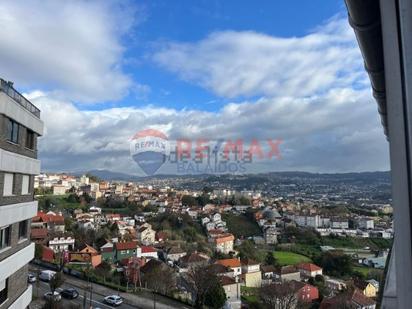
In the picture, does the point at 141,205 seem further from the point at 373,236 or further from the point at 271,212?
the point at 373,236

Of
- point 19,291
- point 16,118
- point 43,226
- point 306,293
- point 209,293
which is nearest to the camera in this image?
point 16,118

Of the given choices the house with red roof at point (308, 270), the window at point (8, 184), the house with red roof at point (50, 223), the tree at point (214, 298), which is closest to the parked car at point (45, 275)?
the tree at point (214, 298)

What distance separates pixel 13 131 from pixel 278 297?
52.0ft

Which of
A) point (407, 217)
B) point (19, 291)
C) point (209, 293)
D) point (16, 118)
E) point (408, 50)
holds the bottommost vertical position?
point (209, 293)

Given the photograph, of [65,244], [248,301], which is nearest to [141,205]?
[65,244]

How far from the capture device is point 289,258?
33.9m

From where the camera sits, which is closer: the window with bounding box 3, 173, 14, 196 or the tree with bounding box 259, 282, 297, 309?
the window with bounding box 3, 173, 14, 196

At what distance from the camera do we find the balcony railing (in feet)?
21.6

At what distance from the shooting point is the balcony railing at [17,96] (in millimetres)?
6594

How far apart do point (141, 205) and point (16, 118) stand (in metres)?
51.2

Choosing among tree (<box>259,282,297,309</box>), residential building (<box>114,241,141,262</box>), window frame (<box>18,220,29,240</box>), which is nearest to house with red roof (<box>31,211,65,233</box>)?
residential building (<box>114,241,141,262</box>)

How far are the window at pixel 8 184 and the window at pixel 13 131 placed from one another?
69 cm

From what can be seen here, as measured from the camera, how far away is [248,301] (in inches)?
906

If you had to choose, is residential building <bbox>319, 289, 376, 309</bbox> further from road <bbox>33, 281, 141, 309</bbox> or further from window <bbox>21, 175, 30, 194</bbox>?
window <bbox>21, 175, 30, 194</bbox>
